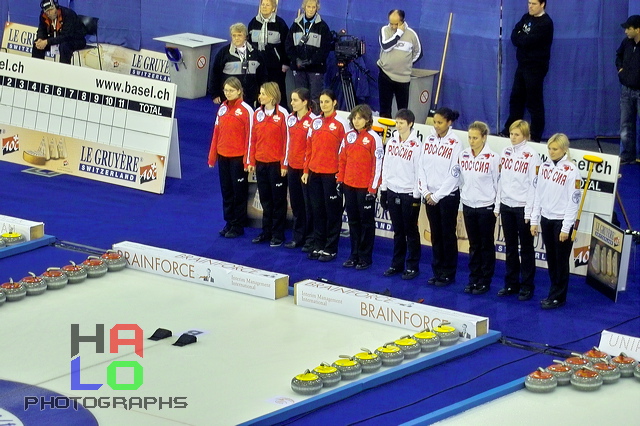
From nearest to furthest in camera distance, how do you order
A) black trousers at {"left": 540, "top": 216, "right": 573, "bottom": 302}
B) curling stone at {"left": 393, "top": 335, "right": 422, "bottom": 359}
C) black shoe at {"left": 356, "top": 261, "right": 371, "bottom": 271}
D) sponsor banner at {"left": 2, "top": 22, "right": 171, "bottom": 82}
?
curling stone at {"left": 393, "top": 335, "right": 422, "bottom": 359} → black trousers at {"left": 540, "top": 216, "right": 573, "bottom": 302} → black shoe at {"left": 356, "top": 261, "right": 371, "bottom": 271} → sponsor banner at {"left": 2, "top": 22, "right": 171, "bottom": 82}

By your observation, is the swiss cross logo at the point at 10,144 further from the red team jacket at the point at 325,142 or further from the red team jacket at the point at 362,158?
the red team jacket at the point at 362,158

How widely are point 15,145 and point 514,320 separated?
27.5 feet

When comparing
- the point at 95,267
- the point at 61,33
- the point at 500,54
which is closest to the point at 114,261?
the point at 95,267

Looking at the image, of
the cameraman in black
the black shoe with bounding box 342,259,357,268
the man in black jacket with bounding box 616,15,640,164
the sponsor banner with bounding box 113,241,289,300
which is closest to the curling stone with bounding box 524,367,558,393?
the sponsor banner with bounding box 113,241,289,300

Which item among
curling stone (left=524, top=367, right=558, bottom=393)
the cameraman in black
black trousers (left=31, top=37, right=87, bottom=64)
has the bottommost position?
curling stone (left=524, top=367, right=558, bottom=393)

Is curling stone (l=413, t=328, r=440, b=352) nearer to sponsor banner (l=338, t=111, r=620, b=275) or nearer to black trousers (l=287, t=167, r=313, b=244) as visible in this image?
sponsor banner (l=338, t=111, r=620, b=275)

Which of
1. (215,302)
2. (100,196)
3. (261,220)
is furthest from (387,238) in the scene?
(100,196)

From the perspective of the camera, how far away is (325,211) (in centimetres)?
1352

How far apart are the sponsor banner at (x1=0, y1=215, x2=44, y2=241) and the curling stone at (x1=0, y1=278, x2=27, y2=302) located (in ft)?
5.70

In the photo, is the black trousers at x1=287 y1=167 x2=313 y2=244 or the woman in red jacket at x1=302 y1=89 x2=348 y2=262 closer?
the woman in red jacket at x1=302 y1=89 x2=348 y2=262

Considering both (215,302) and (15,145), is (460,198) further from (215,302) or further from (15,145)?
(15,145)

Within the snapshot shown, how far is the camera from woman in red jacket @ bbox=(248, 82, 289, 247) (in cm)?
1360

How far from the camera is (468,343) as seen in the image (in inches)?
429

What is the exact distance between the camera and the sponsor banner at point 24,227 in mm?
13867
